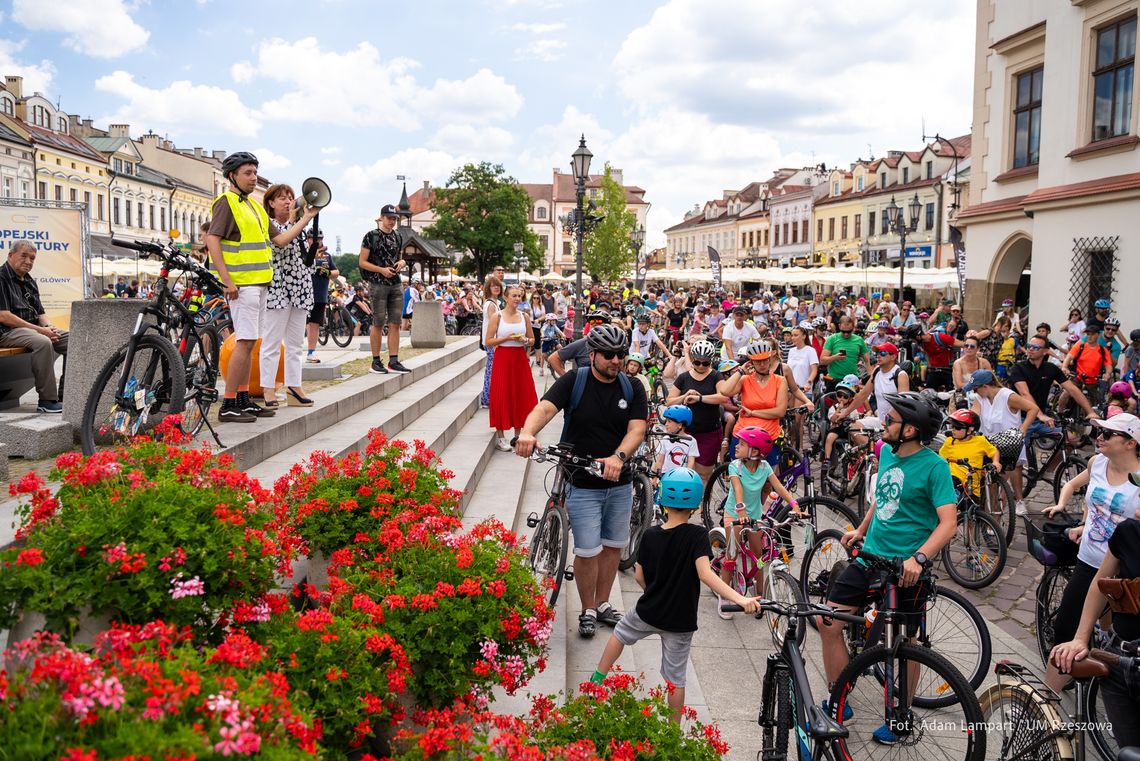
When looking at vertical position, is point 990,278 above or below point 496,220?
below

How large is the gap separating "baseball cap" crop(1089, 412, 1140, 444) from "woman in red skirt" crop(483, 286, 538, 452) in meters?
5.53

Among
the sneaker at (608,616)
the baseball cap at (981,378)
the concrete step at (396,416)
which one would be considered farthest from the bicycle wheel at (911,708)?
the baseball cap at (981,378)

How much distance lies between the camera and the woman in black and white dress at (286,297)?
22.7 ft

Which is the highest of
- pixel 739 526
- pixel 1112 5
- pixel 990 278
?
pixel 1112 5

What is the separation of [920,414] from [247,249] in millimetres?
4505

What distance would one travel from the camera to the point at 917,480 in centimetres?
486

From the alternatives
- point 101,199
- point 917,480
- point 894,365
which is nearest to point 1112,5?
point 894,365

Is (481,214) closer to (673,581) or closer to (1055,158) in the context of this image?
(1055,158)

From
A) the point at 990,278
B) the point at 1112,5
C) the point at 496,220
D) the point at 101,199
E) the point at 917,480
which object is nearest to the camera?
the point at 917,480

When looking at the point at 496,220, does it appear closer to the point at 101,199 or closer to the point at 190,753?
the point at 101,199

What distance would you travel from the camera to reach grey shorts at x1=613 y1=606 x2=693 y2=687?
4.39m

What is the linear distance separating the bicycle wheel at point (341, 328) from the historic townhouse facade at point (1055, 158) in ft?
48.7

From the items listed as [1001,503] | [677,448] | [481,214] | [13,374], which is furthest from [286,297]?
[481,214]

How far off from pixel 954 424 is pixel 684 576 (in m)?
4.84
